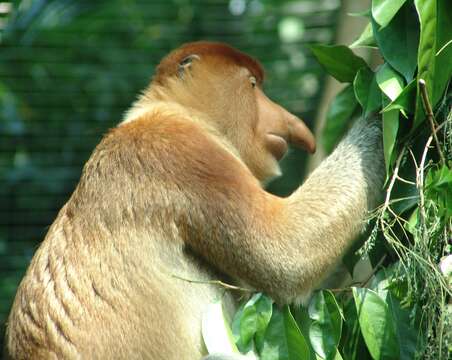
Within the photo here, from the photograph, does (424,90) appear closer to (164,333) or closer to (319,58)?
(319,58)

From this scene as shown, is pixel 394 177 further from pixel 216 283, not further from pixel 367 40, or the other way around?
pixel 216 283

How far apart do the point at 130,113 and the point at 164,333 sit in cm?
109

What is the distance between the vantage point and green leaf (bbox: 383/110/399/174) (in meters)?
3.20

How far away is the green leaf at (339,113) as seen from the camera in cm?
370

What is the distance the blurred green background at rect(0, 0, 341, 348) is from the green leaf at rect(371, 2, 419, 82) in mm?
3985

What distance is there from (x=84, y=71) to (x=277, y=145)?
12.9 feet

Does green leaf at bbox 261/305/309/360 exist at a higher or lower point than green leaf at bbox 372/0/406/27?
lower

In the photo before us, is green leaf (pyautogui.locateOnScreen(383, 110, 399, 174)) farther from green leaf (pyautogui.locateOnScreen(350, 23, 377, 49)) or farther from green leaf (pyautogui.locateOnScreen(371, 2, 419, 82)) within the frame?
green leaf (pyautogui.locateOnScreen(350, 23, 377, 49))

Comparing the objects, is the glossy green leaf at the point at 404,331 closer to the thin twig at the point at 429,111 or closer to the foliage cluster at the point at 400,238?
the foliage cluster at the point at 400,238

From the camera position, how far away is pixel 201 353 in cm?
346

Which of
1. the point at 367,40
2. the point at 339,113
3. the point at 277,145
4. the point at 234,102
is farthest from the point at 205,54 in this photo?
the point at 367,40

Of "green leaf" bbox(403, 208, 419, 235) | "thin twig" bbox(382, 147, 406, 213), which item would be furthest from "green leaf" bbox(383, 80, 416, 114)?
"green leaf" bbox(403, 208, 419, 235)

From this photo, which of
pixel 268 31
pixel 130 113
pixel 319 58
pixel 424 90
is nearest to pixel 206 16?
pixel 268 31

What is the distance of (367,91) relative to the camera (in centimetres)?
341
